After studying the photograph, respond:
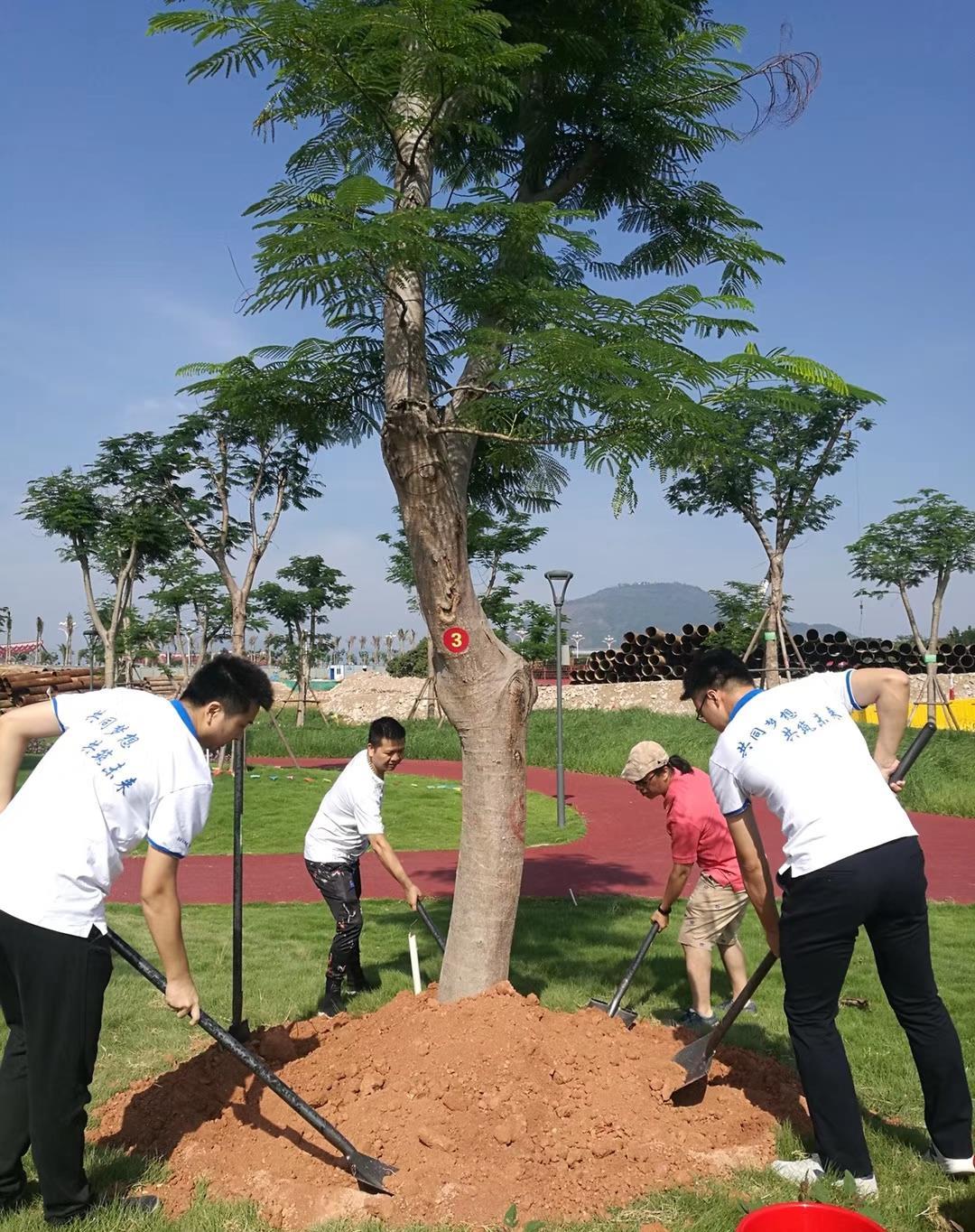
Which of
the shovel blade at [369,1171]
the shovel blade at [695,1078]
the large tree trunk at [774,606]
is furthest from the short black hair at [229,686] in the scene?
the large tree trunk at [774,606]

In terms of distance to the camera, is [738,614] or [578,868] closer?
[578,868]

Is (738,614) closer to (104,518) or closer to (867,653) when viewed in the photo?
(867,653)

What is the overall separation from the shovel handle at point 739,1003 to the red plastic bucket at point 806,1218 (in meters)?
1.02

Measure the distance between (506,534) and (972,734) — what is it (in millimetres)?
10746

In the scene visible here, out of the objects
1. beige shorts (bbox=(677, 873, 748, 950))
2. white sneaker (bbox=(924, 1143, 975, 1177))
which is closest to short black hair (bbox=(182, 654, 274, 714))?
beige shorts (bbox=(677, 873, 748, 950))

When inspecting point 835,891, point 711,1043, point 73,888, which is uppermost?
point 73,888

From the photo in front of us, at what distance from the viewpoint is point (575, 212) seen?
3.69 m

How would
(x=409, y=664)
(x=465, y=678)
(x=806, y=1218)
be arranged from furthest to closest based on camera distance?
1. (x=409, y=664)
2. (x=465, y=678)
3. (x=806, y=1218)

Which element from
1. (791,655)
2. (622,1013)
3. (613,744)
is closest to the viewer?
(622,1013)

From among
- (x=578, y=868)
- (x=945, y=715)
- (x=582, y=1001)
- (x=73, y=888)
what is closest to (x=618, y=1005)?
(x=582, y=1001)

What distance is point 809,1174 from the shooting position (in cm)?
313

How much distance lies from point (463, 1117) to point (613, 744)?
609 inches

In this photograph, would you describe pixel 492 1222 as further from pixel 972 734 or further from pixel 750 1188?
pixel 972 734

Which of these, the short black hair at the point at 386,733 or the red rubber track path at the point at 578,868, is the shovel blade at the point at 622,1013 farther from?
the red rubber track path at the point at 578,868
